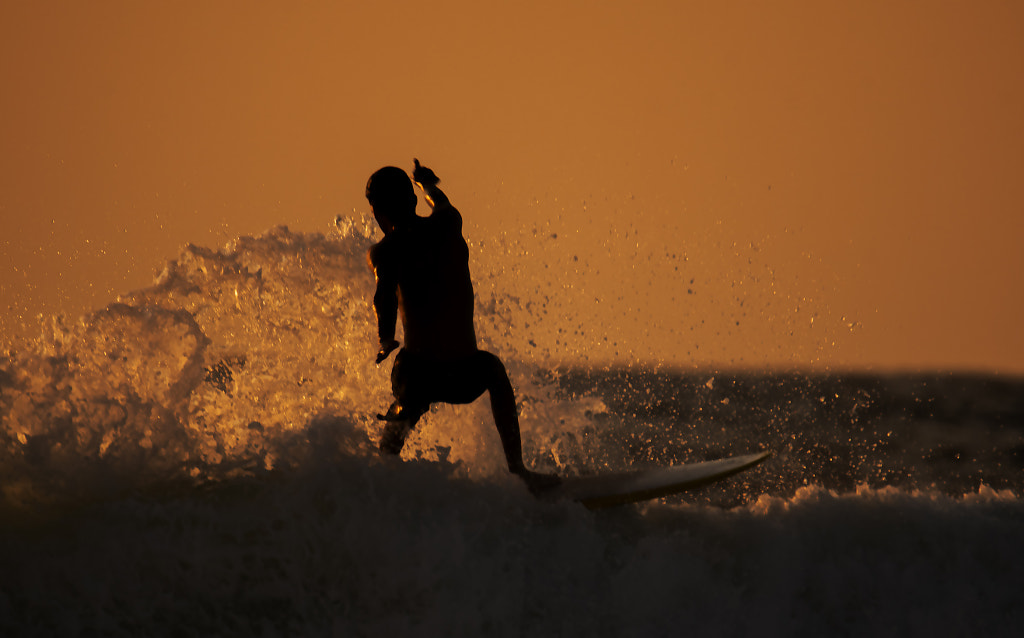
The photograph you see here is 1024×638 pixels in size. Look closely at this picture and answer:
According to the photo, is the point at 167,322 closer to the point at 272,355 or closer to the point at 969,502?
the point at 272,355

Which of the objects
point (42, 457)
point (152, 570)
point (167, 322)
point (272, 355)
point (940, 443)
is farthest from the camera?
point (940, 443)

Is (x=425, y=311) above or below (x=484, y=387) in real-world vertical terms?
above

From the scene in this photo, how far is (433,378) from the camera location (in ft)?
12.6

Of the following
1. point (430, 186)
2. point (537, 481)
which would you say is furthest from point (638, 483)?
point (430, 186)

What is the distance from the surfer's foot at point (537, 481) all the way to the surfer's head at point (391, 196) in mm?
1407

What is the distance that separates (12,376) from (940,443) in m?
24.9

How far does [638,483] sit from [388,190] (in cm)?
203

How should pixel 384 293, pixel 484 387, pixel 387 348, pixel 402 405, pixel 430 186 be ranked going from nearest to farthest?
pixel 387 348
pixel 384 293
pixel 402 405
pixel 484 387
pixel 430 186

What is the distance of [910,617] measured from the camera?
3.83 metres

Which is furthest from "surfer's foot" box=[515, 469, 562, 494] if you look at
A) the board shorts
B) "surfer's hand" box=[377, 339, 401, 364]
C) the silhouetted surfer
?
"surfer's hand" box=[377, 339, 401, 364]

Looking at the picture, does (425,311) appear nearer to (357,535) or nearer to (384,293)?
(384,293)

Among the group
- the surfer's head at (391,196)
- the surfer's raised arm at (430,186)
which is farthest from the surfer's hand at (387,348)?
the surfer's raised arm at (430,186)

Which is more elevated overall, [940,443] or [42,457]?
[42,457]

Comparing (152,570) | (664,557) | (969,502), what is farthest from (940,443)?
(152,570)
